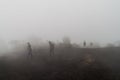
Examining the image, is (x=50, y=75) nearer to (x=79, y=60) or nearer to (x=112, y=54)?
(x=79, y=60)

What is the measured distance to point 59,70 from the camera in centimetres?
8344

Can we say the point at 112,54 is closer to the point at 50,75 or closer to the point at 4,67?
the point at 50,75

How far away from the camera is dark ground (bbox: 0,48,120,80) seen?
78.9 m

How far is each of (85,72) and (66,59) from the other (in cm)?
1398

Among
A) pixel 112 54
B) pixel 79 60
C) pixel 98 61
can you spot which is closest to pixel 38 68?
pixel 79 60

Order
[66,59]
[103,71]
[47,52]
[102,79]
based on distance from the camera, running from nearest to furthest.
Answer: [102,79] → [103,71] → [66,59] → [47,52]

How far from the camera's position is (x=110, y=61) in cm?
9119

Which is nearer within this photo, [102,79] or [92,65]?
[102,79]

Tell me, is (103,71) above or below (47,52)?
below

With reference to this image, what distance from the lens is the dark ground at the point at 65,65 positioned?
78875 mm

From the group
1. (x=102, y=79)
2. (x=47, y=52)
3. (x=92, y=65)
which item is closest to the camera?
(x=102, y=79)

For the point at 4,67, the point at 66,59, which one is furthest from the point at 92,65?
the point at 4,67

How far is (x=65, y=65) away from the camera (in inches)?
3462

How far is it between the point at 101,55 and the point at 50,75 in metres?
25.3
